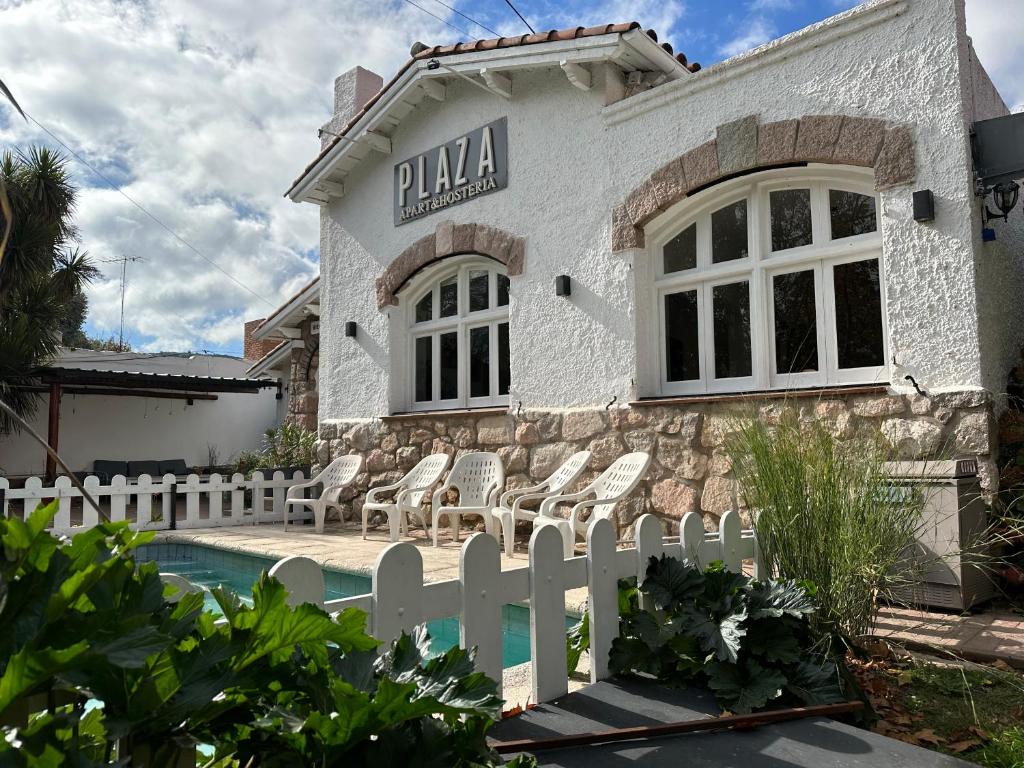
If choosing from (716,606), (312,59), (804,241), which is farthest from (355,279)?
(716,606)

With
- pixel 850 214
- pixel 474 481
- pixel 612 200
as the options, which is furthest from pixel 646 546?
pixel 474 481

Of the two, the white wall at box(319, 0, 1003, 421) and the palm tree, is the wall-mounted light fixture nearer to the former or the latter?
the white wall at box(319, 0, 1003, 421)

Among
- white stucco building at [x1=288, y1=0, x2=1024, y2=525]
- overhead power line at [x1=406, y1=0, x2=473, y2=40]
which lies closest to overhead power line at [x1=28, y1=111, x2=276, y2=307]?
overhead power line at [x1=406, y1=0, x2=473, y2=40]

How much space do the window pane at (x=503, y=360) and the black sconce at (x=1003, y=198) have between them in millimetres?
4040

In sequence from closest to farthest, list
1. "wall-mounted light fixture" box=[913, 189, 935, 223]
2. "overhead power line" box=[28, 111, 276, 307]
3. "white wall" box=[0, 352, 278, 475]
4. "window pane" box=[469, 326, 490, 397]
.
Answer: "wall-mounted light fixture" box=[913, 189, 935, 223] < "window pane" box=[469, 326, 490, 397] < "overhead power line" box=[28, 111, 276, 307] < "white wall" box=[0, 352, 278, 475]

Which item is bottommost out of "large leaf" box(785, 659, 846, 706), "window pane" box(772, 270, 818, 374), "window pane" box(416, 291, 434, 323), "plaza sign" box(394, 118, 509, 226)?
"large leaf" box(785, 659, 846, 706)

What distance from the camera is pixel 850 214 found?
195 inches

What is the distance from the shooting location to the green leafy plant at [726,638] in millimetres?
2113

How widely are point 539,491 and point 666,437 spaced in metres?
1.14

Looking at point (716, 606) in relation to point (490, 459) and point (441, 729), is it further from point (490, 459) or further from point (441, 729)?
point (490, 459)

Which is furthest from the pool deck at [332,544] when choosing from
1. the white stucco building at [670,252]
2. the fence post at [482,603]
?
the fence post at [482,603]

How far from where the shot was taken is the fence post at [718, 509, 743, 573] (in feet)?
9.24

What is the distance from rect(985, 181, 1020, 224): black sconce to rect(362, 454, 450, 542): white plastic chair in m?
4.65

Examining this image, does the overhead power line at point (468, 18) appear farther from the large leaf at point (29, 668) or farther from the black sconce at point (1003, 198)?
the large leaf at point (29, 668)
